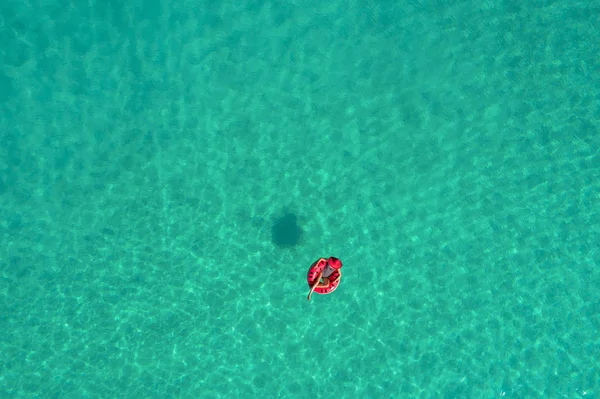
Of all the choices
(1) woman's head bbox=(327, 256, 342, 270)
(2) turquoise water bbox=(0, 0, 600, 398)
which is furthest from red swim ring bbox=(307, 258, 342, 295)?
(2) turquoise water bbox=(0, 0, 600, 398)

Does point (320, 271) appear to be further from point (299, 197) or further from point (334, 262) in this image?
point (299, 197)

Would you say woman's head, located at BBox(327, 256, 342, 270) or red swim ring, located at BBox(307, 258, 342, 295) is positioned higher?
woman's head, located at BBox(327, 256, 342, 270)

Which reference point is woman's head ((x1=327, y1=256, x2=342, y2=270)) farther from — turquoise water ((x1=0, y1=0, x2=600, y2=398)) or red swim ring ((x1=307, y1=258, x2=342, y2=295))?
turquoise water ((x1=0, y1=0, x2=600, y2=398))

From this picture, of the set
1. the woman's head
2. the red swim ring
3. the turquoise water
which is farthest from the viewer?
the turquoise water

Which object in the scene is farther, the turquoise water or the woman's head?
the turquoise water

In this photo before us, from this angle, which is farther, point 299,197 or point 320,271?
point 299,197

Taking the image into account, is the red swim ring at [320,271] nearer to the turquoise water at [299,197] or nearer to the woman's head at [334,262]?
the woman's head at [334,262]

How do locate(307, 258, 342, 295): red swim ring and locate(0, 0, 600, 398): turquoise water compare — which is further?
locate(0, 0, 600, 398): turquoise water

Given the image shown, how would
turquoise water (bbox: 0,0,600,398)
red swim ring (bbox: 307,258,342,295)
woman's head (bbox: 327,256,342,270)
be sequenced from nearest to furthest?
1. woman's head (bbox: 327,256,342,270)
2. red swim ring (bbox: 307,258,342,295)
3. turquoise water (bbox: 0,0,600,398)

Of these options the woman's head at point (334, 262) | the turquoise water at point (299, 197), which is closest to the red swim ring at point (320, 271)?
the woman's head at point (334, 262)

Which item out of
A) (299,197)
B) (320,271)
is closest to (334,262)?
(320,271)
